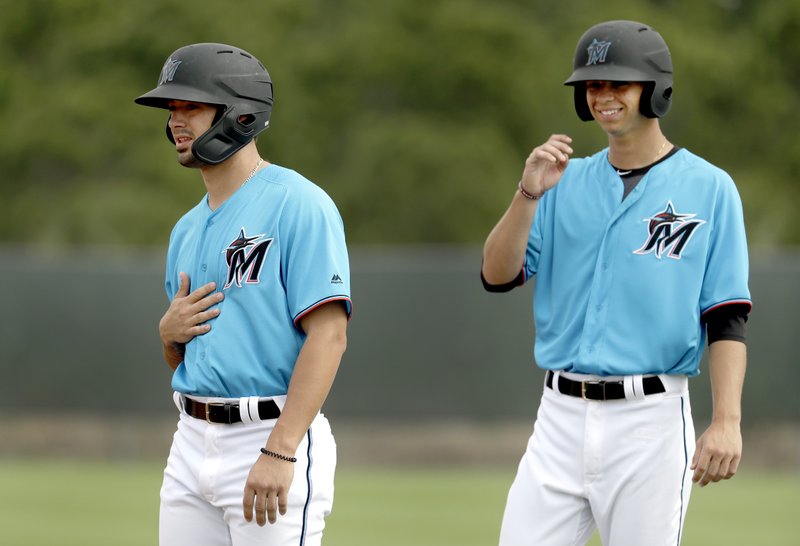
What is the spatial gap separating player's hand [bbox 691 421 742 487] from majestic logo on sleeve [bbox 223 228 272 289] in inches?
62.0

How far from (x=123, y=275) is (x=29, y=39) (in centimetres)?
950

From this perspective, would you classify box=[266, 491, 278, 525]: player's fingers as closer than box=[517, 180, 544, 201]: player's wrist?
Yes

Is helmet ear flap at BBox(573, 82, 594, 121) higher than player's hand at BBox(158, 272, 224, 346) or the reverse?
higher

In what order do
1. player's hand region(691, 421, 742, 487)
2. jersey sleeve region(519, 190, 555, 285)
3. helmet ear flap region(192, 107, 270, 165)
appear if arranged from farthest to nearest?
jersey sleeve region(519, 190, 555, 285)
player's hand region(691, 421, 742, 487)
helmet ear flap region(192, 107, 270, 165)

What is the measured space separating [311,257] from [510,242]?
99 centimetres

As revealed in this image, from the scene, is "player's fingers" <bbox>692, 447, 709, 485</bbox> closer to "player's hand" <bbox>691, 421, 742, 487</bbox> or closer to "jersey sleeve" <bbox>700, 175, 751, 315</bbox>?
"player's hand" <bbox>691, 421, 742, 487</bbox>

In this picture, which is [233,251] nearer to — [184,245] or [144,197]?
[184,245]

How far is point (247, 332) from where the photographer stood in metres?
4.29

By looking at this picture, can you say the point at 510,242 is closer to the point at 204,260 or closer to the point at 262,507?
the point at 204,260

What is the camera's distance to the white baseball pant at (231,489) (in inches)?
165

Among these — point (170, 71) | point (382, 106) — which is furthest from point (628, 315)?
point (382, 106)

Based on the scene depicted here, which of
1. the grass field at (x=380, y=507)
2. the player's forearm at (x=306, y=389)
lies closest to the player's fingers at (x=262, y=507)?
the player's forearm at (x=306, y=389)

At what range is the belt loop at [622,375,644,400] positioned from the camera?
4.70 m

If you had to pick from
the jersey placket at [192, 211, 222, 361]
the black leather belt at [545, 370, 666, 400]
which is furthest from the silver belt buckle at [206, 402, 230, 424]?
the black leather belt at [545, 370, 666, 400]
